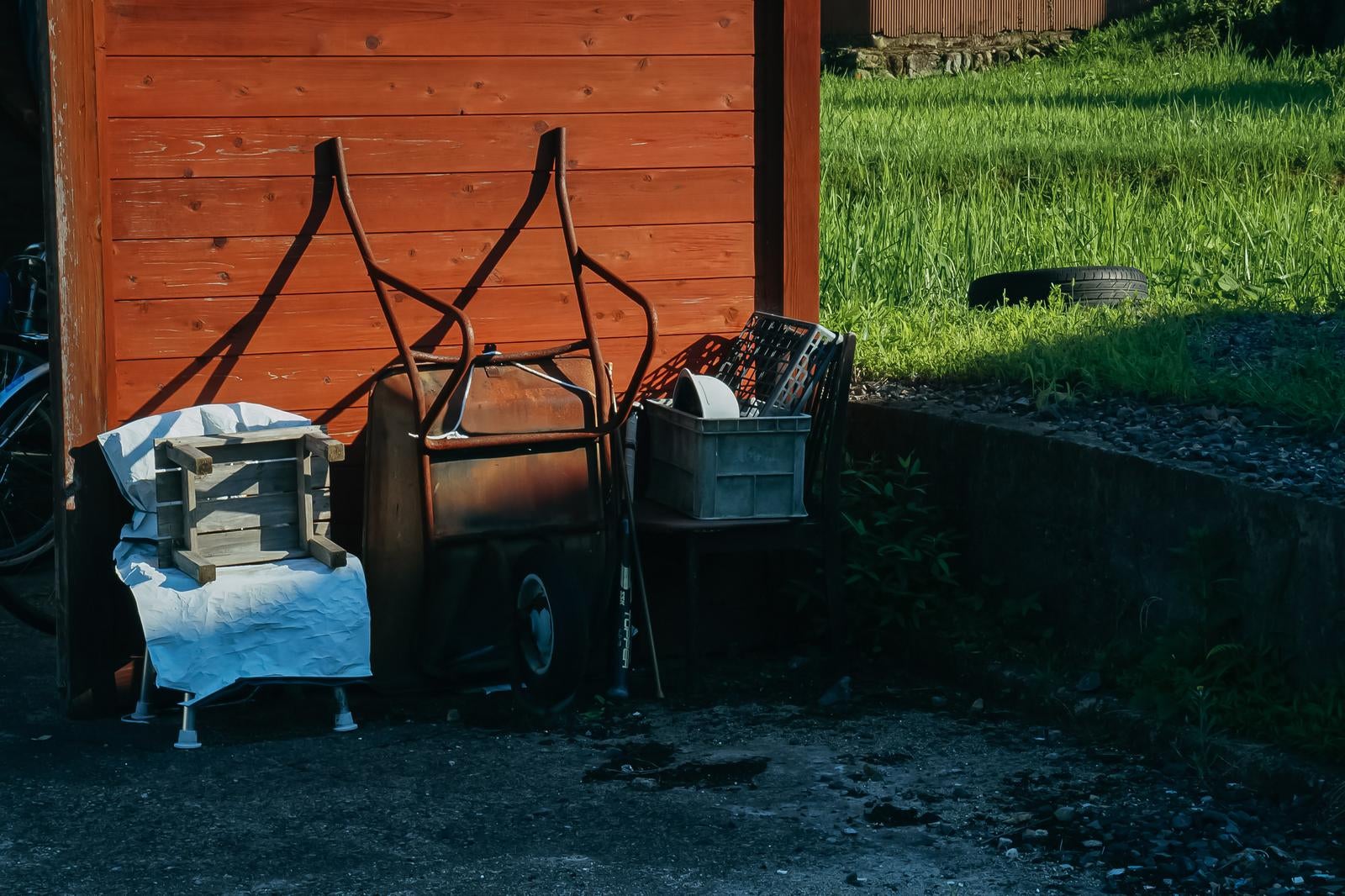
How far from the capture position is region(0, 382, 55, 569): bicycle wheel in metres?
6.72

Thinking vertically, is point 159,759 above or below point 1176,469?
below

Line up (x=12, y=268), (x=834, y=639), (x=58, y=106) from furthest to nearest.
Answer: (x=12, y=268) < (x=834, y=639) < (x=58, y=106)

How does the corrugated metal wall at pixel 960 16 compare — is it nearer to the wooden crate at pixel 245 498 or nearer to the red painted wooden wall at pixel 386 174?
the red painted wooden wall at pixel 386 174

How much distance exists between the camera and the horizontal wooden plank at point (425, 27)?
5098mm

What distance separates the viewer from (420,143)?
214 inches

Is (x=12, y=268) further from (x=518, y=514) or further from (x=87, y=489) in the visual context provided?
(x=518, y=514)

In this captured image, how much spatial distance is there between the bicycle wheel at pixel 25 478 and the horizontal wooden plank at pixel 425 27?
1970mm

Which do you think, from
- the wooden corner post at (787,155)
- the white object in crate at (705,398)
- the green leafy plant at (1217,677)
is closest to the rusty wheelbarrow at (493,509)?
the white object in crate at (705,398)

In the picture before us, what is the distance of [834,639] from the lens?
18.1ft

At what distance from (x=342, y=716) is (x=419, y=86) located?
6.68 ft

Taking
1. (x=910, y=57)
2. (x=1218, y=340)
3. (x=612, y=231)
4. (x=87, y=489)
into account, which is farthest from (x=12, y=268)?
(x=910, y=57)

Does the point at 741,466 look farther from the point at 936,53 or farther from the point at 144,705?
the point at 936,53

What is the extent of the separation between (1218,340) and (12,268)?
5.43 metres

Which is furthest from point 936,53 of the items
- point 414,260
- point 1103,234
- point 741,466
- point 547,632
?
point 547,632
